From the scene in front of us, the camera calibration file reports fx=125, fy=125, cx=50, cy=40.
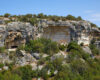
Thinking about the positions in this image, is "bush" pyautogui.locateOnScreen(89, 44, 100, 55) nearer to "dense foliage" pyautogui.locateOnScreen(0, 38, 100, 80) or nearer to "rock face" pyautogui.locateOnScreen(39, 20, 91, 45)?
"rock face" pyautogui.locateOnScreen(39, 20, 91, 45)

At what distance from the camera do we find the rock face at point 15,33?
18406mm

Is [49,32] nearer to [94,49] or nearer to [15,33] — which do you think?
[15,33]

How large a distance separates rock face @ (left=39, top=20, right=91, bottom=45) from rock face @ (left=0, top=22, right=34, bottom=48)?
13.0ft

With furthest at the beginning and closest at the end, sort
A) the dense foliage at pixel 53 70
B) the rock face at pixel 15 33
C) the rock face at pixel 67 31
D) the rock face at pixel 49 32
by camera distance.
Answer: the rock face at pixel 67 31 → the rock face at pixel 49 32 → the rock face at pixel 15 33 → the dense foliage at pixel 53 70

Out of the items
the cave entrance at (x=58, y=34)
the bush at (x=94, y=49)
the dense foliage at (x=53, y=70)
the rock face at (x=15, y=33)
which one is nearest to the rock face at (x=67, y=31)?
the cave entrance at (x=58, y=34)

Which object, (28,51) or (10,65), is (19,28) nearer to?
(28,51)

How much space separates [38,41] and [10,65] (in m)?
6.85

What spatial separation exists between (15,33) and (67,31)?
1004 cm

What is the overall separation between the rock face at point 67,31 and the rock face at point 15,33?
Answer: 397cm

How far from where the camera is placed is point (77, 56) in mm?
19000

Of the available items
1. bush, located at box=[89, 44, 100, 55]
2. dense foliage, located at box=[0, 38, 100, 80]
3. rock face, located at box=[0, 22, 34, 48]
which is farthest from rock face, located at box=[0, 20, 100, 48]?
dense foliage, located at box=[0, 38, 100, 80]

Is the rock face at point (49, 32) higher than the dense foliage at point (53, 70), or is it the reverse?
the rock face at point (49, 32)

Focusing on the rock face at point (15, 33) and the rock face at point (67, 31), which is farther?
the rock face at point (67, 31)

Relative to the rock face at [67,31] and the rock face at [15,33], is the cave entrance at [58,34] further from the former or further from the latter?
the rock face at [15,33]
